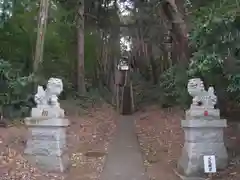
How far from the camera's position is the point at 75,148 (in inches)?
436

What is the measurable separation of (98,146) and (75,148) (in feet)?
2.93

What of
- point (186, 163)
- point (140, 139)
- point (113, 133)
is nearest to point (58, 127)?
point (186, 163)

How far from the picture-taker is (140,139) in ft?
42.7

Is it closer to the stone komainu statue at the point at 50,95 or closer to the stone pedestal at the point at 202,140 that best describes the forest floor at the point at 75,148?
the stone komainu statue at the point at 50,95

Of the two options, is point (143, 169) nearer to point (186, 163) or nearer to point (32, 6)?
point (186, 163)

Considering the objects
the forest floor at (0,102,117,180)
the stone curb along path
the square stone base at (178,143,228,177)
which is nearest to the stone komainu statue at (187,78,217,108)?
the square stone base at (178,143,228,177)

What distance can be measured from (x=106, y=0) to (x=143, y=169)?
1298cm

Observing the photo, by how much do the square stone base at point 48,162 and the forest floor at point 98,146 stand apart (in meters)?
0.18

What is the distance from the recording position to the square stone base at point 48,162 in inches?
331

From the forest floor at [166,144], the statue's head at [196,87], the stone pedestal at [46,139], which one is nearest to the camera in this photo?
the statue's head at [196,87]

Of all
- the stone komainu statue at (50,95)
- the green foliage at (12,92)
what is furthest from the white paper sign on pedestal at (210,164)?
the green foliage at (12,92)

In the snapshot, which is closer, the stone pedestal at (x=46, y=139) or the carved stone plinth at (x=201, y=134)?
the carved stone plinth at (x=201, y=134)

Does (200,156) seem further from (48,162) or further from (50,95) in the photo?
(50,95)

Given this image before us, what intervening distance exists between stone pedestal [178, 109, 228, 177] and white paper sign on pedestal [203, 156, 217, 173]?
0.55m
